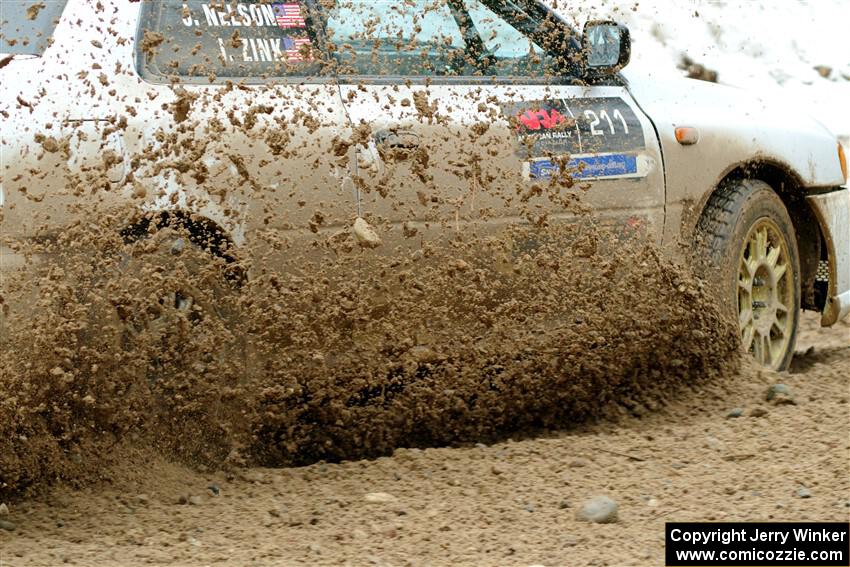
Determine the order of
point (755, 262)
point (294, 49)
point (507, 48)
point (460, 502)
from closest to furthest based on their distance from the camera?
point (460, 502) < point (294, 49) < point (507, 48) < point (755, 262)

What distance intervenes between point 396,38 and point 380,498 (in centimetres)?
161

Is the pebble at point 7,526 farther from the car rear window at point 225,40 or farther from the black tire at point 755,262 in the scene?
the black tire at point 755,262

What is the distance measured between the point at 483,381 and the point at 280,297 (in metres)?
0.91

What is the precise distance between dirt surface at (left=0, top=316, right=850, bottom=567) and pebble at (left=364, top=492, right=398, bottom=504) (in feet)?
0.04

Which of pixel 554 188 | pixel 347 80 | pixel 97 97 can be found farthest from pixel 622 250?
pixel 97 97

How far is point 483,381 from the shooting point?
4.39 meters

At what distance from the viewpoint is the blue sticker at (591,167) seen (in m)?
4.34

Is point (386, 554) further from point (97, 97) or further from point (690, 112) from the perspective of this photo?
point (690, 112)

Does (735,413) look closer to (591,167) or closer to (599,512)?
(591,167)

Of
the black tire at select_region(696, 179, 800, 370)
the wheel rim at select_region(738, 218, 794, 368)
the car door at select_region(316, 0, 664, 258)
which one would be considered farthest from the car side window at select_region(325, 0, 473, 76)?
the wheel rim at select_region(738, 218, 794, 368)

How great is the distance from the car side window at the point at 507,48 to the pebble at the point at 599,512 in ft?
5.54

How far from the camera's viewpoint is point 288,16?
13.5ft

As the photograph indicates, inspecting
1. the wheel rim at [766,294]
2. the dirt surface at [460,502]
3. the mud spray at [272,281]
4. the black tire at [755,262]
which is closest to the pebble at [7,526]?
the dirt surface at [460,502]

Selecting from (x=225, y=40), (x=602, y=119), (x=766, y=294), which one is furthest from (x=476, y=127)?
A: (x=766, y=294)
